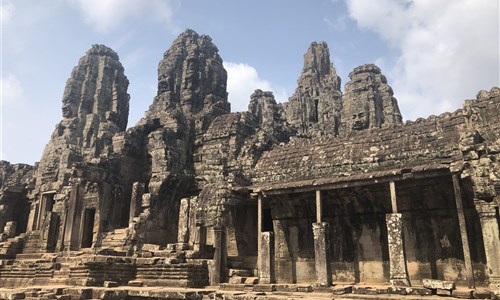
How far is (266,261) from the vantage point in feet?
46.3

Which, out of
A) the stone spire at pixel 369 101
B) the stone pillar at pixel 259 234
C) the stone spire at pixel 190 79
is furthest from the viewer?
the stone spire at pixel 369 101

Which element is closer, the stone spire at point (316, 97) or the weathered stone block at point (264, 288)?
the weathered stone block at point (264, 288)

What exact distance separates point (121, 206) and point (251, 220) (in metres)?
7.95

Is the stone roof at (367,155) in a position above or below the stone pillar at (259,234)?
above

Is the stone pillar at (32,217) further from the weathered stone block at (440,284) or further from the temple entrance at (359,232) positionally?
the weathered stone block at (440,284)

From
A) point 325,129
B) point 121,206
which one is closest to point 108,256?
point 121,206

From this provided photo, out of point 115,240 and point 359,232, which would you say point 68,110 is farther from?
point 359,232

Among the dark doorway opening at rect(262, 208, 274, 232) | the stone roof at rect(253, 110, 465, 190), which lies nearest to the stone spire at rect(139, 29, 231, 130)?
the stone roof at rect(253, 110, 465, 190)

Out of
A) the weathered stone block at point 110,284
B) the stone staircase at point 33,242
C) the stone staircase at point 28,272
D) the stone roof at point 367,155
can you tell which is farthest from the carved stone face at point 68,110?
the weathered stone block at point 110,284

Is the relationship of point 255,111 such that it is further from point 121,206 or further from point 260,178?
point 260,178

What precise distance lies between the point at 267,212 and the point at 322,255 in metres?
4.66

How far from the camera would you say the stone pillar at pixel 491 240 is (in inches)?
395

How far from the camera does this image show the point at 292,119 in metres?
54.2

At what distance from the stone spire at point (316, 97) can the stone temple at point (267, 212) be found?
23.3 m
